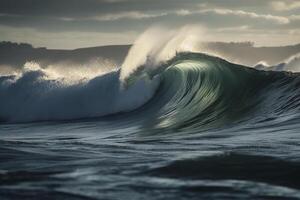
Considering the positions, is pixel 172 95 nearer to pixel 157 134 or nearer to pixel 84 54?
pixel 157 134

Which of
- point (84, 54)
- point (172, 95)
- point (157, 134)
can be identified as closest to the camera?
point (157, 134)

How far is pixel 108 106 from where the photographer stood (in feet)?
64.3

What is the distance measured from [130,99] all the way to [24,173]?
1290cm

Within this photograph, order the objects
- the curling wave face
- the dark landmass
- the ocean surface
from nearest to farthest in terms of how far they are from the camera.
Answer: the ocean surface → the curling wave face → the dark landmass

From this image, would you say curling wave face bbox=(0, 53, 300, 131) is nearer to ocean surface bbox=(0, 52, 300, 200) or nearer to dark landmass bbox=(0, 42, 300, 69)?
ocean surface bbox=(0, 52, 300, 200)

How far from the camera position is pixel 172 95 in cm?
1930

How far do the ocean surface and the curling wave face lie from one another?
0.15ft

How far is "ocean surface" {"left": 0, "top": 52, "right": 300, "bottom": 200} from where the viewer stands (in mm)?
6035

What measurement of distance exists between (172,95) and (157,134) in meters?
7.20

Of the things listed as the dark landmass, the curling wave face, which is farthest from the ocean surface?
the dark landmass

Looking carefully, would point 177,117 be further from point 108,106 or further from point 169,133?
point 108,106

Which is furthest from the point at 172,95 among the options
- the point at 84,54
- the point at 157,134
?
the point at 84,54

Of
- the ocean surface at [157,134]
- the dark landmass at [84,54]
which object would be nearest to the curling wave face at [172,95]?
the ocean surface at [157,134]

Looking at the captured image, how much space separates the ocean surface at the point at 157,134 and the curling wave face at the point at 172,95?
0.05 meters
